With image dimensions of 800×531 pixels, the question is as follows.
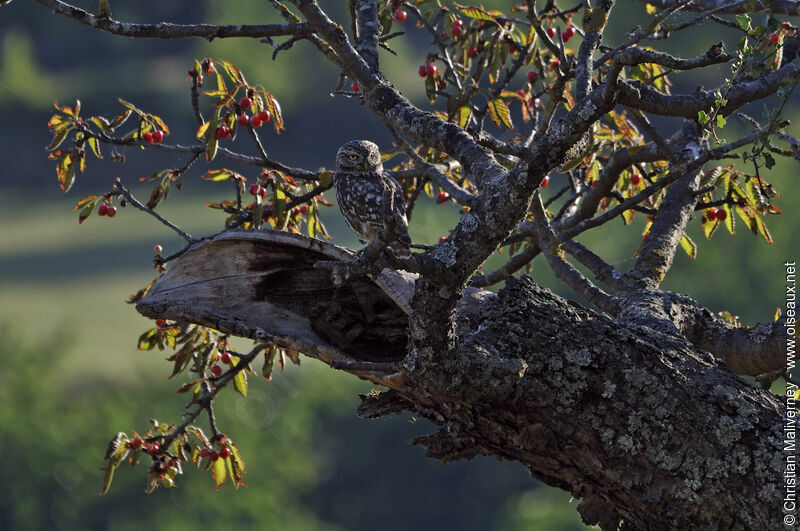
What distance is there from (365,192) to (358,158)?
0.30m

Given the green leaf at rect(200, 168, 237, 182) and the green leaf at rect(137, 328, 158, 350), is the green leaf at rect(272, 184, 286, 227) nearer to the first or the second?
the green leaf at rect(200, 168, 237, 182)

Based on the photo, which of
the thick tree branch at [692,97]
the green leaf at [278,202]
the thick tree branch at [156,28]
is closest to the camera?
the thick tree branch at [692,97]

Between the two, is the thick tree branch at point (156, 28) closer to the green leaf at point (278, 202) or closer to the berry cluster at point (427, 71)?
→ the green leaf at point (278, 202)

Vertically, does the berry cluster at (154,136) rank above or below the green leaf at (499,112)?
below

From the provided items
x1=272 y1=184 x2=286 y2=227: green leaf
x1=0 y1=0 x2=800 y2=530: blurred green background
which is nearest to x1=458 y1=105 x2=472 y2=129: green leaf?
x1=272 y1=184 x2=286 y2=227: green leaf

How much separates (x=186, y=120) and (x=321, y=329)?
3228 cm

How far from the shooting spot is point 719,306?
81.4ft

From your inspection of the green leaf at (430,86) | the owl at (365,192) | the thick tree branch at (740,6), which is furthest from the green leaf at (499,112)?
the thick tree branch at (740,6)

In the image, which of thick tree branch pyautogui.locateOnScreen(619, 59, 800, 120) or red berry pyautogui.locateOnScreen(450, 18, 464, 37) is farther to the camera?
red berry pyautogui.locateOnScreen(450, 18, 464, 37)

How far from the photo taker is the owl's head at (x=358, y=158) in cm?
455

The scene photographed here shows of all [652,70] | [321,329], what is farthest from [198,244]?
[652,70]

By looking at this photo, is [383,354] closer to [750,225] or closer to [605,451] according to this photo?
[605,451]

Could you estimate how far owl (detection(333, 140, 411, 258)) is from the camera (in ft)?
13.9

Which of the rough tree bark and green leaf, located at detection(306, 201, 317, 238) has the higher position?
green leaf, located at detection(306, 201, 317, 238)
